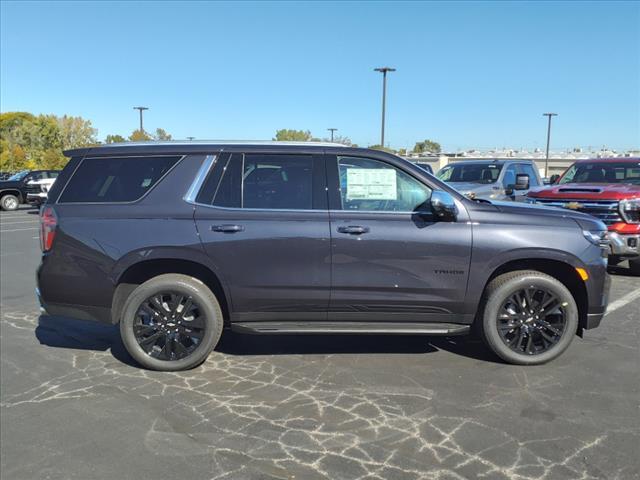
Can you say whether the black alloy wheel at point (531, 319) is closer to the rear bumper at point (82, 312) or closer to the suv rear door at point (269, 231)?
the suv rear door at point (269, 231)

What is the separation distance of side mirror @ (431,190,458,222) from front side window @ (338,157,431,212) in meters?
0.17

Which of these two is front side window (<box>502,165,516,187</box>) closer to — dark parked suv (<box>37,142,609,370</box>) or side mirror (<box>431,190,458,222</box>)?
dark parked suv (<box>37,142,609,370</box>)

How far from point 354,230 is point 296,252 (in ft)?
1.62

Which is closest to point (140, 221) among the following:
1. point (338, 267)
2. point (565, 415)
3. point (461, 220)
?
point (338, 267)

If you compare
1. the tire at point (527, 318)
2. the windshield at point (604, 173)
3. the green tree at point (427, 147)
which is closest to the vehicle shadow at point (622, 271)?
the windshield at point (604, 173)

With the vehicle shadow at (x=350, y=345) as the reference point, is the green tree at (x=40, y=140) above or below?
above

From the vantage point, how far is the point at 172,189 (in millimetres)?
4359

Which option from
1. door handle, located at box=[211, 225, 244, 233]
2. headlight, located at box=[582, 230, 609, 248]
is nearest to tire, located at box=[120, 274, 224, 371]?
door handle, located at box=[211, 225, 244, 233]

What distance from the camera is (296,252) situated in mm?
4254

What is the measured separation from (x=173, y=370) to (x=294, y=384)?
106 centimetres

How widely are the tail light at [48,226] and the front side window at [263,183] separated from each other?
1207 mm

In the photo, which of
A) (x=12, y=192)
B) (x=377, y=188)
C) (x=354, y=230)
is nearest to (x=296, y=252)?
(x=354, y=230)

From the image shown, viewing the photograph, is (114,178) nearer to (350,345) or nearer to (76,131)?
(350,345)

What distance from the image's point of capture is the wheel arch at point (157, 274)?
439cm
